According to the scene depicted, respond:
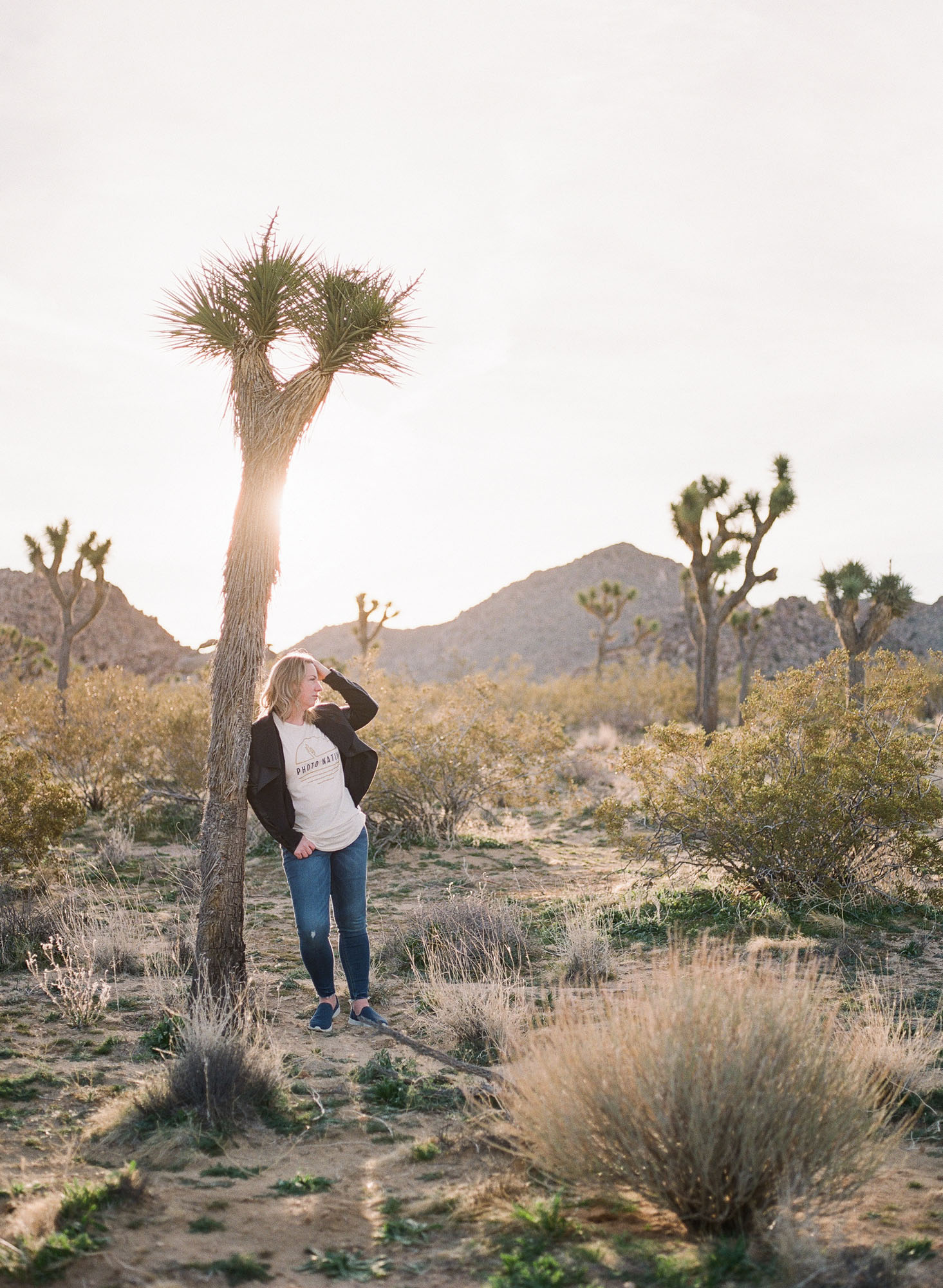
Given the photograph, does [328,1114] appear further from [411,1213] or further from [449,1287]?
[449,1287]

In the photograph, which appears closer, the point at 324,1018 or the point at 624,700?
the point at 324,1018

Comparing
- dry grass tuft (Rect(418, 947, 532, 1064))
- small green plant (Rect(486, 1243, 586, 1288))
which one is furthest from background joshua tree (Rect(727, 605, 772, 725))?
small green plant (Rect(486, 1243, 586, 1288))

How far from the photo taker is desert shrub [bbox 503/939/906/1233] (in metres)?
2.96

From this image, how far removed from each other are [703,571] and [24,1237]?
18.9 m

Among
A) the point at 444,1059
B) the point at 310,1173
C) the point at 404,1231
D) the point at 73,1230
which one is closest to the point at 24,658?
the point at 444,1059

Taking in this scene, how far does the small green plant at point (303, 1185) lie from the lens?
3.52 metres

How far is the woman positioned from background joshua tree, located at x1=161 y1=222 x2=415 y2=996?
0.20 metres

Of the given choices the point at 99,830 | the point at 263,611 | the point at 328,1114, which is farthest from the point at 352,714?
the point at 99,830

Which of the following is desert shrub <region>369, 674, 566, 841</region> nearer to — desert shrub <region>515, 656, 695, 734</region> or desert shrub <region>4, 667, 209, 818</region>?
desert shrub <region>4, 667, 209, 818</region>

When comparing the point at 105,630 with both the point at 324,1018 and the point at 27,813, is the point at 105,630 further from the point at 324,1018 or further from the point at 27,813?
the point at 324,1018

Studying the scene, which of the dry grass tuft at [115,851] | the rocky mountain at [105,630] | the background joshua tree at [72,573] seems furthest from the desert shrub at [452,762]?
the rocky mountain at [105,630]

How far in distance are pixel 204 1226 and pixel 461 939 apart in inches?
132

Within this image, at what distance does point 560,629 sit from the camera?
Result: 7025 centimetres

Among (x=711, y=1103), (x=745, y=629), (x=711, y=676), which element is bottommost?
(x=711, y=1103)
